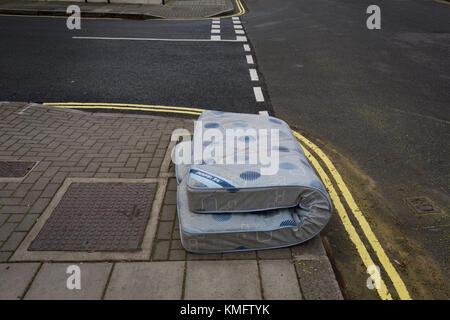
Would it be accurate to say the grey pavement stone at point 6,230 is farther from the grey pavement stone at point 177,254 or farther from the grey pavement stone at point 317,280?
the grey pavement stone at point 317,280

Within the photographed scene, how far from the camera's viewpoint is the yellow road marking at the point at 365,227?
10.9 ft

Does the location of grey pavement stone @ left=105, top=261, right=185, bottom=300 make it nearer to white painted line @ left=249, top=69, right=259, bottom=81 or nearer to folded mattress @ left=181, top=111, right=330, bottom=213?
folded mattress @ left=181, top=111, right=330, bottom=213

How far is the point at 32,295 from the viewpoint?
119 inches

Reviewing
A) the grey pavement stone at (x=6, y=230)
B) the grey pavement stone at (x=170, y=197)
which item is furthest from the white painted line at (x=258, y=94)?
the grey pavement stone at (x=6, y=230)

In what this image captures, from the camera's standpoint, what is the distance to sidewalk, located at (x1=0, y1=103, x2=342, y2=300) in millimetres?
3102

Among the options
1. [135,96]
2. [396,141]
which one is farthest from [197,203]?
[135,96]

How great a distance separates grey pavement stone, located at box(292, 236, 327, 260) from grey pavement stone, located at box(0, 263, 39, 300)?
107 inches

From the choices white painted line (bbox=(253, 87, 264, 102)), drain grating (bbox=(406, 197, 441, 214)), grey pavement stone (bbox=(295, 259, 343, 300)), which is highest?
white painted line (bbox=(253, 87, 264, 102))

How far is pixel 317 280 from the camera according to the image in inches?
127

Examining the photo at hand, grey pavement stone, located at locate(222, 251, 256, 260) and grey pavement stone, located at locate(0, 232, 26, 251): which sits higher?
grey pavement stone, located at locate(0, 232, 26, 251)

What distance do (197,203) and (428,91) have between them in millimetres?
7151

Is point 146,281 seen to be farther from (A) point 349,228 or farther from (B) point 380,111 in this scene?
(B) point 380,111

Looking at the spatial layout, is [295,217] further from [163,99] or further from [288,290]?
[163,99]

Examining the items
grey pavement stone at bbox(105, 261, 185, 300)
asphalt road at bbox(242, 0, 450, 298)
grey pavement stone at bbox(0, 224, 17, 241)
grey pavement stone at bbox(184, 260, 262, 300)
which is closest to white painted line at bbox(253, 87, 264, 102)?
asphalt road at bbox(242, 0, 450, 298)
